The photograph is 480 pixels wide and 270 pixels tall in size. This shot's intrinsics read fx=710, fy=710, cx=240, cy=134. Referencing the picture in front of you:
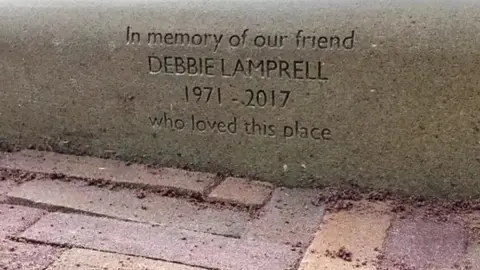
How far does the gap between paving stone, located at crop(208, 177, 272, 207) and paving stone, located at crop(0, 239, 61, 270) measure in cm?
56

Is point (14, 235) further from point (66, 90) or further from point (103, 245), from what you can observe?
point (66, 90)

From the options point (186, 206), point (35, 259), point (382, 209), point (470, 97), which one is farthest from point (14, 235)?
point (470, 97)

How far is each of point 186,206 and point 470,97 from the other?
914mm

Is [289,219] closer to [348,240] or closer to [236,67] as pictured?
[348,240]

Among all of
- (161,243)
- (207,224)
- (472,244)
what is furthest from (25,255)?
(472,244)

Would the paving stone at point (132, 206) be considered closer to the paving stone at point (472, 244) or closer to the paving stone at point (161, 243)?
the paving stone at point (161, 243)

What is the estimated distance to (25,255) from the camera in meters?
1.88

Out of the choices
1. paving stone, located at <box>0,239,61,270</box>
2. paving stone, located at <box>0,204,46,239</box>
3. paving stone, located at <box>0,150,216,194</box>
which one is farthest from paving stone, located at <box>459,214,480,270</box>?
paving stone, located at <box>0,204,46,239</box>

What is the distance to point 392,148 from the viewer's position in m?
2.20

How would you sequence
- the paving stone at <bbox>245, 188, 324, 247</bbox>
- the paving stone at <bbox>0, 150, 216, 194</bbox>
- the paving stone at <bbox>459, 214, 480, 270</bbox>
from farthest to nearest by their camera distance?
the paving stone at <bbox>0, 150, 216, 194</bbox>
the paving stone at <bbox>245, 188, 324, 247</bbox>
the paving stone at <bbox>459, 214, 480, 270</bbox>

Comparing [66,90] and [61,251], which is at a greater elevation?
[66,90]

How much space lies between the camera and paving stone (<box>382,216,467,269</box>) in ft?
5.83

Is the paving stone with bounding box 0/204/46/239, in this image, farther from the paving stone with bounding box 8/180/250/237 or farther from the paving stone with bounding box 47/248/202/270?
the paving stone with bounding box 47/248/202/270

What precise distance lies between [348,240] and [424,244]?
20cm
